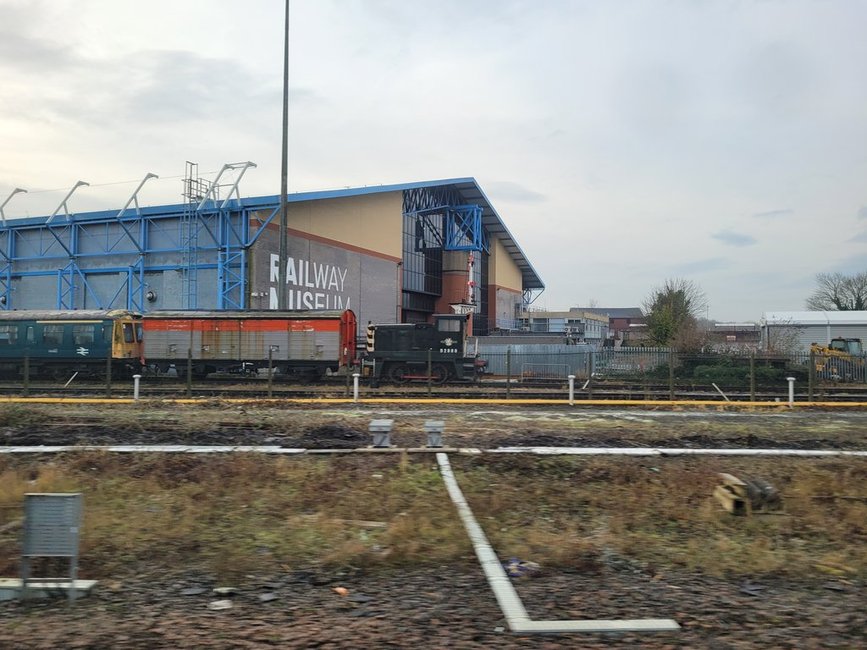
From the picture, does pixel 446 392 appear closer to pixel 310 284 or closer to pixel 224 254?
pixel 224 254

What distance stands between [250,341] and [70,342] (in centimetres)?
Result: 797

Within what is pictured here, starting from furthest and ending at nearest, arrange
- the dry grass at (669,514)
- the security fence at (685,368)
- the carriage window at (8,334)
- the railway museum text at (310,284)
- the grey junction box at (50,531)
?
the railway museum text at (310,284), the carriage window at (8,334), the security fence at (685,368), the dry grass at (669,514), the grey junction box at (50,531)

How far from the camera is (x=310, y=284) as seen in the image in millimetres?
39656

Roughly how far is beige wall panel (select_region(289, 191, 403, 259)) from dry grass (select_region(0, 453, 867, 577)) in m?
30.5

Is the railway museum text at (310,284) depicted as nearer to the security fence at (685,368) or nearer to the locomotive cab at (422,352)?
the locomotive cab at (422,352)

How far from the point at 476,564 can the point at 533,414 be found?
11.4m

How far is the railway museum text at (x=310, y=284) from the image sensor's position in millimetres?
36781

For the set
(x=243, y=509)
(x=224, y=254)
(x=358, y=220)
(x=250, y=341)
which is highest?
(x=358, y=220)

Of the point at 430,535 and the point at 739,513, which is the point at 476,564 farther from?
the point at 739,513

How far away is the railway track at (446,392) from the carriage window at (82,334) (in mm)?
3076

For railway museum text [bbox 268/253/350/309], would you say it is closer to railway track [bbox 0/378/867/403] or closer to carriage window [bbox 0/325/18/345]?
railway track [bbox 0/378/867/403]

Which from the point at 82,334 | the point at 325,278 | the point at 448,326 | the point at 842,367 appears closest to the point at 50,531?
the point at 448,326

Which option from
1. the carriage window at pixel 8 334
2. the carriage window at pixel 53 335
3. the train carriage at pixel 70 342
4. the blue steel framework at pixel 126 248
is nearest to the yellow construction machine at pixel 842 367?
the blue steel framework at pixel 126 248

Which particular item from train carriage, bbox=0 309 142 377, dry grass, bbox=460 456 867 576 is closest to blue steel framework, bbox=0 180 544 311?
train carriage, bbox=0 309 142 377
